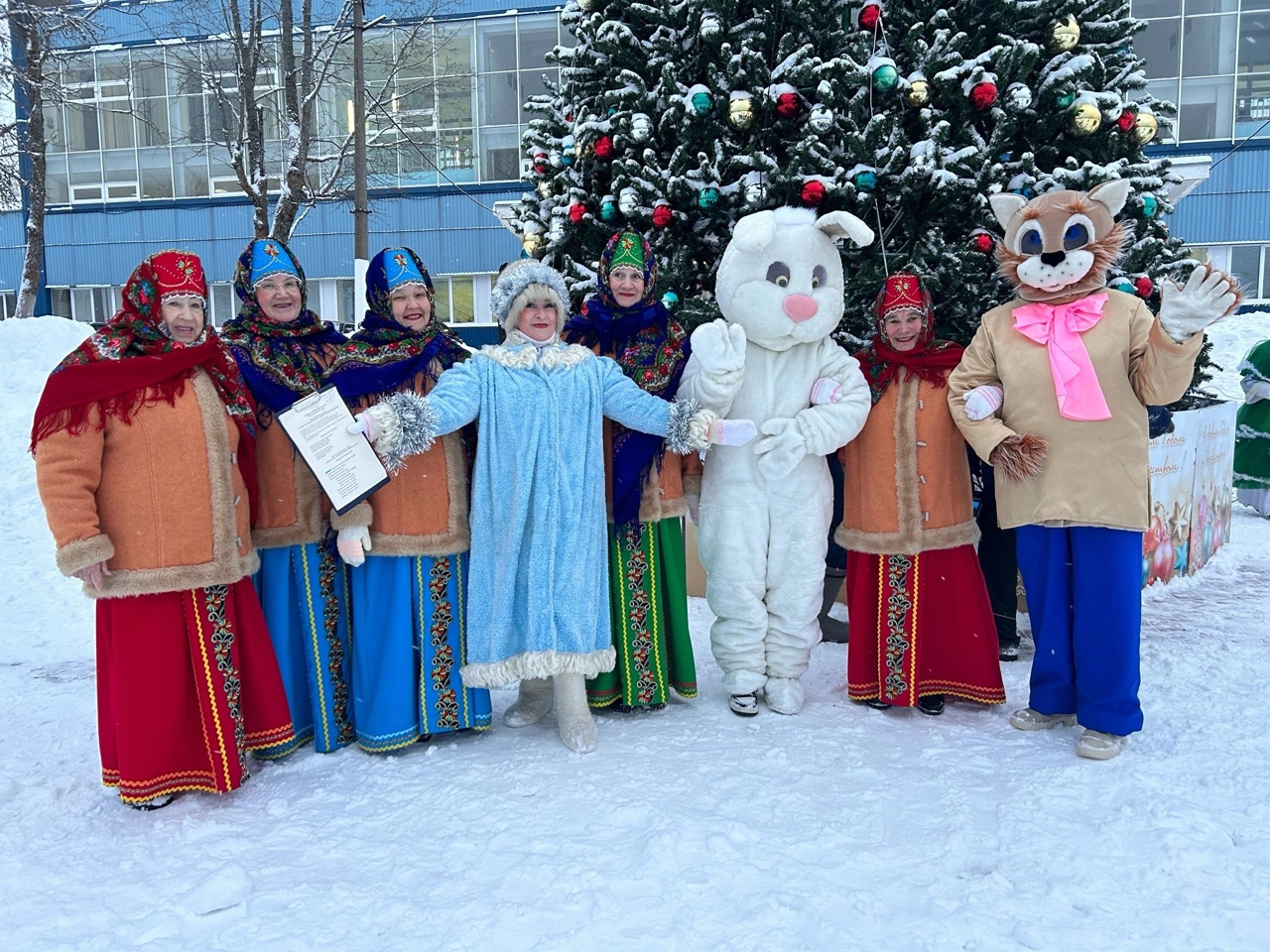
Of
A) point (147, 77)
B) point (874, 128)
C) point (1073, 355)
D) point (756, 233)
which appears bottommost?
point (1073, 355)

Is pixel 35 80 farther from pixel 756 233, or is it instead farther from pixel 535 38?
pixel 756 233

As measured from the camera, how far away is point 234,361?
3316mm

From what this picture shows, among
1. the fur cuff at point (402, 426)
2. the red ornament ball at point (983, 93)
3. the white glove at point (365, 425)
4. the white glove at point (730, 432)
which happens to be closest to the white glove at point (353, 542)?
the fur cuff at point (402, 426)

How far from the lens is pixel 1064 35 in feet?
15.3

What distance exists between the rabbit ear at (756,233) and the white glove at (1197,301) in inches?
55.5

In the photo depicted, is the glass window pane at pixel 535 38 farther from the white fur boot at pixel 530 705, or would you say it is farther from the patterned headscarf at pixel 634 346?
the white fur boot at pixel 530 705

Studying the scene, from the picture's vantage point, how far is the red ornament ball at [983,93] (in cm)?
444

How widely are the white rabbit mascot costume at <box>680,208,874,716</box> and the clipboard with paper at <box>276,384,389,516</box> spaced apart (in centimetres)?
128

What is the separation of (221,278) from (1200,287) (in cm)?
2014

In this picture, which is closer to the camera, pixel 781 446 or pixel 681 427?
pixel 681 427

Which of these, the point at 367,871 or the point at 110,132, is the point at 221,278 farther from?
the point at 367,871

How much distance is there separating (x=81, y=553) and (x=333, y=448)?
816 mm

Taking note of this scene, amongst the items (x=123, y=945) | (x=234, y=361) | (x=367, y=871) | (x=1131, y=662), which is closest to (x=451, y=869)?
(x=367, y=871)

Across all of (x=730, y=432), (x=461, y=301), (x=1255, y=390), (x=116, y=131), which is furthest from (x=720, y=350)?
(x=116, y=131)
